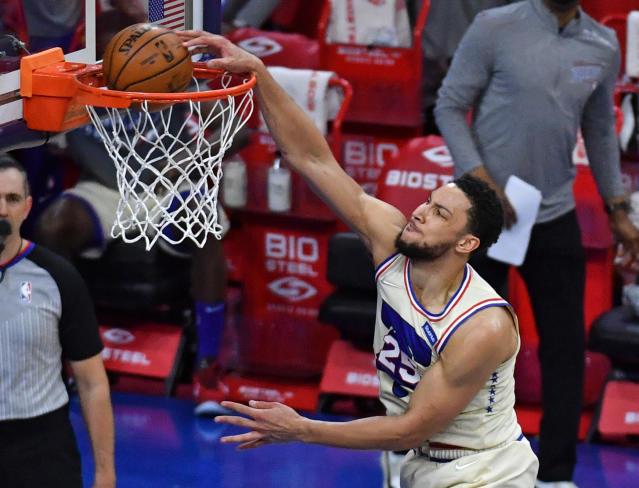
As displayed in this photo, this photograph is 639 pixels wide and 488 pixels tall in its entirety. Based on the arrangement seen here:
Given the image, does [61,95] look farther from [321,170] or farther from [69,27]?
[321,170]

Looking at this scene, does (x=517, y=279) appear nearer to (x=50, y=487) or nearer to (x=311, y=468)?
(x=311, y=468)

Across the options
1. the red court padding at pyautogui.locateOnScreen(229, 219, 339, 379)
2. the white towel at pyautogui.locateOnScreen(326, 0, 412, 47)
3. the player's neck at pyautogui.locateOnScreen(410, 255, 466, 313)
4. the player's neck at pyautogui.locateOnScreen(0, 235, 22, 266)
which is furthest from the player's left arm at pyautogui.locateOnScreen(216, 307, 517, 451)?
the white towel at pyautogui.locateOnScreen(326, 0, 412, 47)

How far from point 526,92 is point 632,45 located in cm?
186

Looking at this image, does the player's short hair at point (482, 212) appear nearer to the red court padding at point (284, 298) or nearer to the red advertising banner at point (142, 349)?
the red court padding at point (284, 298)

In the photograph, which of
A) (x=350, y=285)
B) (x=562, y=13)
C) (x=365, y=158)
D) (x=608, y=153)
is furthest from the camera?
(x=365, y=158)

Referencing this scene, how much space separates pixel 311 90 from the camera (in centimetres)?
632

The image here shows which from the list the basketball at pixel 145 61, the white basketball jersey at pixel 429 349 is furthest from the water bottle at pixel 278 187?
the basketball at pixel 145 61

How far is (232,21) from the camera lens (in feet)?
23.7

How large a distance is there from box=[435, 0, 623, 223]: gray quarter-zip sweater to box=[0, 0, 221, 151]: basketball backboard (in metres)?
A: 1.07

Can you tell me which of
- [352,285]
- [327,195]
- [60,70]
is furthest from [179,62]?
[352,285]

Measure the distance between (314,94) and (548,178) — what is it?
1733 millimetres

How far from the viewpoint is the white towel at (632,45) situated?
21.1 feet

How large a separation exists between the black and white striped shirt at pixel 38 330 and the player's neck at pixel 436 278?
1155 mm

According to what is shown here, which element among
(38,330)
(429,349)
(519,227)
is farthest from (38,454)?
(519,227)
